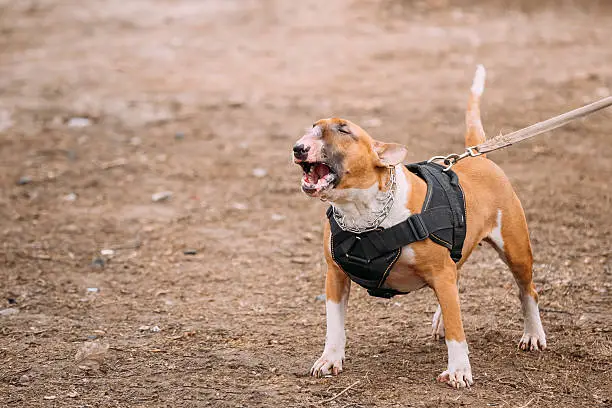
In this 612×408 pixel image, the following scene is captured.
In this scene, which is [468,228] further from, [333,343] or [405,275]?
[333,343]

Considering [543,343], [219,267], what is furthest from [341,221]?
[219,267]

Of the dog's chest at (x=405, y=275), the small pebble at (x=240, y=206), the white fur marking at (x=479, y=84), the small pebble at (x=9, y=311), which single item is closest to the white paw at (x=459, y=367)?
the dog's chest at (x=405, y=275)

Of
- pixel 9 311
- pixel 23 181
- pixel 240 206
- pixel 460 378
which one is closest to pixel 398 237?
pixel 460 378

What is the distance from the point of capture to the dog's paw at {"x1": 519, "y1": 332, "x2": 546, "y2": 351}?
5.01 meters

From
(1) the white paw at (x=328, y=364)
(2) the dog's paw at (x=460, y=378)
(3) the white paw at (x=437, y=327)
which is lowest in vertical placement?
(3) the white paw at (x=437, y=327)

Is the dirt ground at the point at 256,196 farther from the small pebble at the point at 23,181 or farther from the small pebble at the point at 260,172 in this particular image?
the small pebble at the point at 23,181

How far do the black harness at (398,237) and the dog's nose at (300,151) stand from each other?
20.3 inches

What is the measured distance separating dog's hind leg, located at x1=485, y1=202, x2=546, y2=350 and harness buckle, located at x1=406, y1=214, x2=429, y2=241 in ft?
2.14

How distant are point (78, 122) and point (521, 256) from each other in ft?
21.1

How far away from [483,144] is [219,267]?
2449 mm

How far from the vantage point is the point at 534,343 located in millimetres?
5008

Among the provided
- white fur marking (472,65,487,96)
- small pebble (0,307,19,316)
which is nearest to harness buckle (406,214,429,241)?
white fur marking (472,65,487,96)

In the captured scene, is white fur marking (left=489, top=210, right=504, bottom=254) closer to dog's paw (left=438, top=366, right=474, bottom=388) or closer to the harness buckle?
the harness buckle

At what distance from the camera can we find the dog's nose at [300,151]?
3.98 meters
